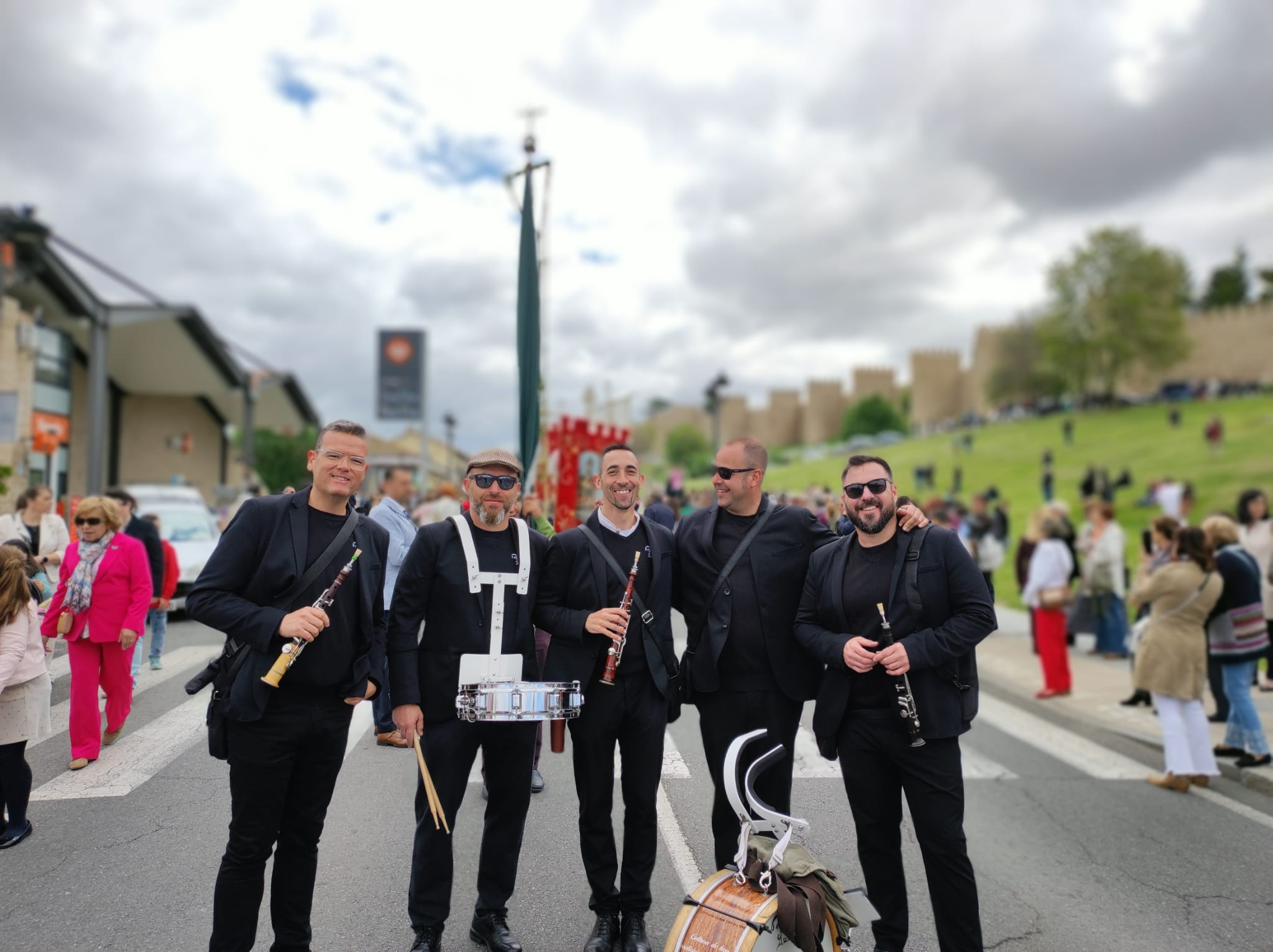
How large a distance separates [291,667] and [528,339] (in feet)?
11.8

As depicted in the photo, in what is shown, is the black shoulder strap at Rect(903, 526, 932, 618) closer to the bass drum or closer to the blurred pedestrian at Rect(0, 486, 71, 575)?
the bass drum

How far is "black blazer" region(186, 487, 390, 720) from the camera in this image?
3143mm

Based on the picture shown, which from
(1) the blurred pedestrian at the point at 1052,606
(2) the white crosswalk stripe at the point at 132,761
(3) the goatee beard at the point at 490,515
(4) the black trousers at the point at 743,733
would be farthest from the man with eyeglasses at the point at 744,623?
(1) the blurred pedestrian at the point at 1052,606

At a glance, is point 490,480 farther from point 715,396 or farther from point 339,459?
point 715,396

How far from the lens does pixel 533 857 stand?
4.39 m

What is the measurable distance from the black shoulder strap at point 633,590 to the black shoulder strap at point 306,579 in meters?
1.01

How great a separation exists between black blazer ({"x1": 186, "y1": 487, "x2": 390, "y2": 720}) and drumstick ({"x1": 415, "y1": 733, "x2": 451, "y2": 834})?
312 mm

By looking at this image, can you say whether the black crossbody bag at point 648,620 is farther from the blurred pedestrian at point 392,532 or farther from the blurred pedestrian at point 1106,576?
the blurred pedestrian at point 1106,576

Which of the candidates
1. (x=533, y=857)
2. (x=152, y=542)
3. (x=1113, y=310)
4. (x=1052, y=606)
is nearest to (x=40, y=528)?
(x=152, y=542)

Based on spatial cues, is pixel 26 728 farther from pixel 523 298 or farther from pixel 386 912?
pixel 523 298

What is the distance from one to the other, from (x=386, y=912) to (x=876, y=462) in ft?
9.57

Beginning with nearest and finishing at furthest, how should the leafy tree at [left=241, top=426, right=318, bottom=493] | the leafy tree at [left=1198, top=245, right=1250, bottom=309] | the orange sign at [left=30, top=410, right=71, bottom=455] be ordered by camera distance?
1. the orange sign at [left=30, top=410, right=71, bottom=455]
2. the leafy tree at [left=241, top=426, right=318, bottom=493]
3. the leafy tree at [left=1198, top=245, right=1250, bottom=309]

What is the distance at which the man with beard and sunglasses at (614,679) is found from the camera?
3.62 metres

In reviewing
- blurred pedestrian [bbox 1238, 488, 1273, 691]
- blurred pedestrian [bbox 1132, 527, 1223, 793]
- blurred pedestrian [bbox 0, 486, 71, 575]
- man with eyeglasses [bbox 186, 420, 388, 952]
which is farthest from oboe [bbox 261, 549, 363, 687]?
blurred pedestrian [bbox 1238, 488, 1273, 691]
